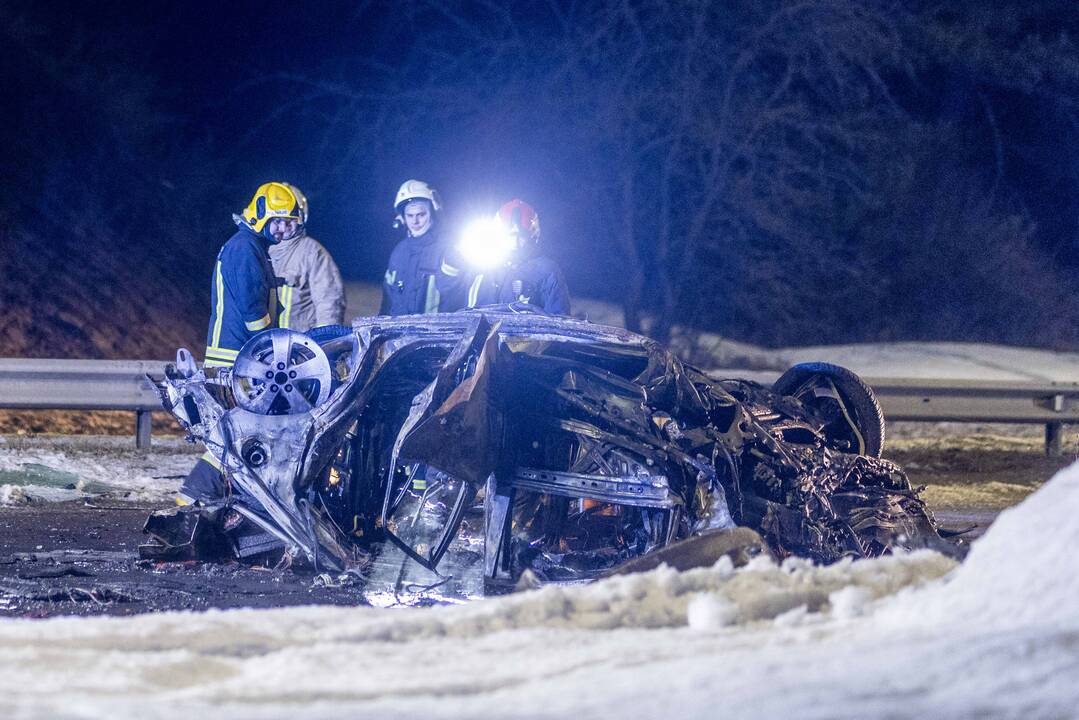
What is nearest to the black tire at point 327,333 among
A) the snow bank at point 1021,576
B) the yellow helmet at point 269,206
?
the yellow helmet at point 269,206

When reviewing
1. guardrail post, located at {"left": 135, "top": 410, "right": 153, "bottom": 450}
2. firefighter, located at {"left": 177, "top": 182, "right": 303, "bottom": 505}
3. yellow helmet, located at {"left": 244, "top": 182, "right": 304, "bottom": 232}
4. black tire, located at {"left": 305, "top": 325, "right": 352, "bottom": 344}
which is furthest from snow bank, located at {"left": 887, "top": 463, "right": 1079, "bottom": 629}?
guardrail post, located at {"left": 135, "top": 410, "right": 153, "bottom": 450}

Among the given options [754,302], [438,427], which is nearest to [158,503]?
[438,427]

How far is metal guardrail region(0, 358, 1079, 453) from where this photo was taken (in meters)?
9.77

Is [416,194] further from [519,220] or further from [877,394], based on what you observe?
[877,394]

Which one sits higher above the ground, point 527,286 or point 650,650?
point 527,286

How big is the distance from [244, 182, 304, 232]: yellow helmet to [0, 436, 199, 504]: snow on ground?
2.02 m

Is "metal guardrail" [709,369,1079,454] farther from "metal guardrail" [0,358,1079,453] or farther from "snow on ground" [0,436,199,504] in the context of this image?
"snow on ground" [0,436,199,504]

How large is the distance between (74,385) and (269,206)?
2.72 meters

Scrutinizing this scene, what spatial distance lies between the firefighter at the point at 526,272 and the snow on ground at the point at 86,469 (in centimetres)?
261

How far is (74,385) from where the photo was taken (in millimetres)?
9812

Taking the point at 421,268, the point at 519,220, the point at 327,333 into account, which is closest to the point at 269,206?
the point at 421,268

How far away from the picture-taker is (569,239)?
20.9 m

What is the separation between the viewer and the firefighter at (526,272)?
9.23 m

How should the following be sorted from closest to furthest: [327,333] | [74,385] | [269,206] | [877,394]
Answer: [327,333] → [269,206] → [74,385] → [877,394]
